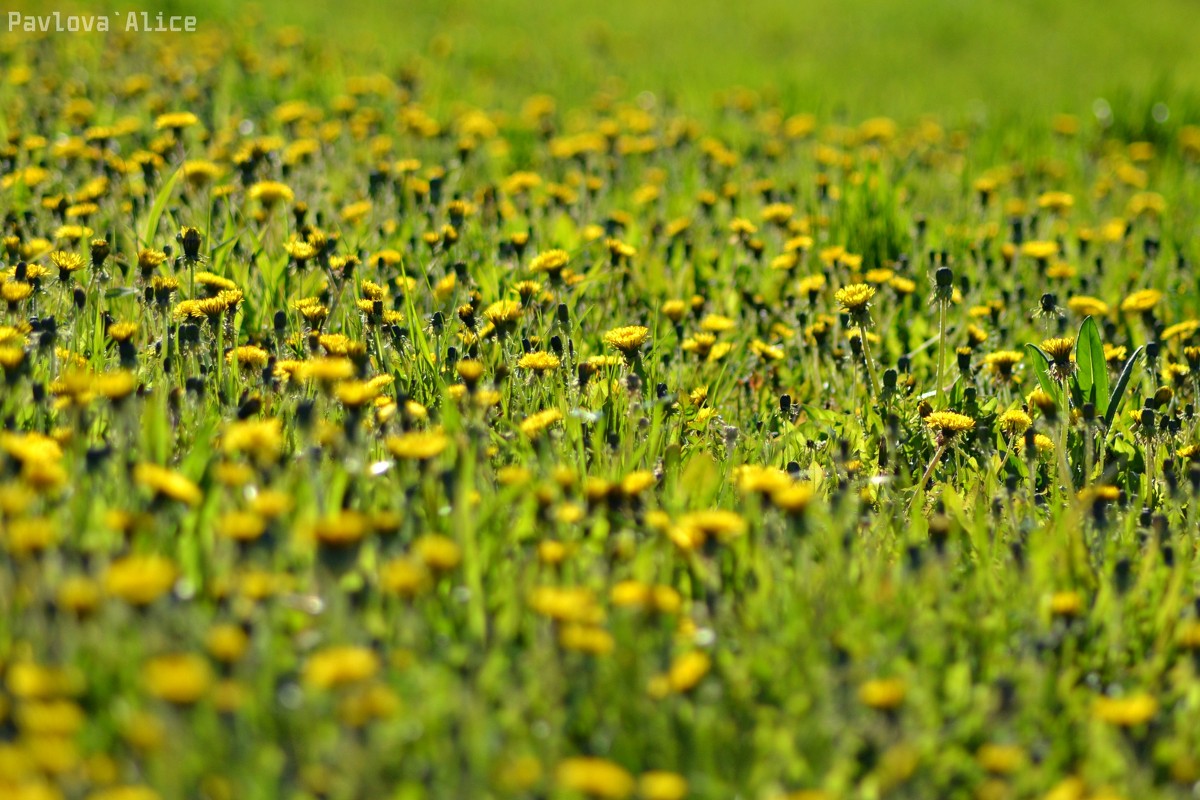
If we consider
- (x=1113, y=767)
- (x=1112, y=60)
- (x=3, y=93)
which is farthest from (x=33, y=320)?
Answer: (x=1112, y=60)

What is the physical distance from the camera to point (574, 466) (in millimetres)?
2625

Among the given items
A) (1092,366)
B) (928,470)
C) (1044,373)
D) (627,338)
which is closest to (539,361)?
(627,338)

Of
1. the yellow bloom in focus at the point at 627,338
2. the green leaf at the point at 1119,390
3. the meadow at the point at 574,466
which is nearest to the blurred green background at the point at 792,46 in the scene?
the meadow at the point at 574,466

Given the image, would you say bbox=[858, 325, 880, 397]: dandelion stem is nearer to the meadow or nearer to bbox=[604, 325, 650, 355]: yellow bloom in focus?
the meadow

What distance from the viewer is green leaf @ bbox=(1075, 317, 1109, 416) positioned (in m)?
3.18

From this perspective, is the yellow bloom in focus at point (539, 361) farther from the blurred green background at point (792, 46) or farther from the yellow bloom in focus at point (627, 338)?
the blurred green background at point (792, 46)

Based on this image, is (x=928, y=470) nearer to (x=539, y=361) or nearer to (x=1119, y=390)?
(x=1119, y=390)

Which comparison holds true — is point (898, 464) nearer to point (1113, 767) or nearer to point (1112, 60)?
point (1113, 767)

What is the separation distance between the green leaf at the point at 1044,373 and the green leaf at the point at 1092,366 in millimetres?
82

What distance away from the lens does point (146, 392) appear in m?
2.70

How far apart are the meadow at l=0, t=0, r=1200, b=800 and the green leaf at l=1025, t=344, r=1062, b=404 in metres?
0.01

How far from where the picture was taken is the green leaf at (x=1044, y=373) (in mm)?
3162

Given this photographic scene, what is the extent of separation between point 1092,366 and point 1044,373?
0.43 feet

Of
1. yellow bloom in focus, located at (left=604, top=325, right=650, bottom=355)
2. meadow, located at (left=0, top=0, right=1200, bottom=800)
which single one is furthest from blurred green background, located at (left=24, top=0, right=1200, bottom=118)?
yellow bloom in focus, located at (left=604, top=325, right=650, bottom=355)
